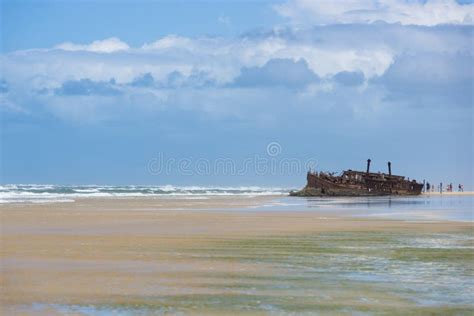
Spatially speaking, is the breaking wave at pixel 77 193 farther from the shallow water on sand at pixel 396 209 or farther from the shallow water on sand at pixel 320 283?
the shallow water on sand at pixel 320 283

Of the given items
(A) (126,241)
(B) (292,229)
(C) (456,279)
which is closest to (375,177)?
(B) (292,229)

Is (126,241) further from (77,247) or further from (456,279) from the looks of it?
(456,279)

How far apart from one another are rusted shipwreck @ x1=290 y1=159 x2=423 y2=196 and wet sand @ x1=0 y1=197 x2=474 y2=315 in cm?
4499

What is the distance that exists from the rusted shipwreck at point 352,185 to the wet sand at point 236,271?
44994 millimetres

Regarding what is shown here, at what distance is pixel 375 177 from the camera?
225ft

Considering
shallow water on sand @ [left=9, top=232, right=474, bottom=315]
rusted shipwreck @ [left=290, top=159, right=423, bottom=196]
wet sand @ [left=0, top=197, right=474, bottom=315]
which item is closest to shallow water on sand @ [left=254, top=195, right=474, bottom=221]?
wet sand @ [left=0, top=197, right=474, bottom=315]

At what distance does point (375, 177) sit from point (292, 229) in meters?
48.0

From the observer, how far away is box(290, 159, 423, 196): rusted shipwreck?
217 ft

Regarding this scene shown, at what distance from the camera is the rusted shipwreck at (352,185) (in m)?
66.1

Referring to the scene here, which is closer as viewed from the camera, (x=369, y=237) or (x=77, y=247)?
(x=77, y=247)

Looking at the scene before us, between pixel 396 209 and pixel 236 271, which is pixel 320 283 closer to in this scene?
pixel 236 271

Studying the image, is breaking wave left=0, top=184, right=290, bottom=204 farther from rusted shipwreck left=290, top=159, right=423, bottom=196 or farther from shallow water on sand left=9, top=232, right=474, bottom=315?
shallow water on sand left=9, top=232, right=474, bottom=315

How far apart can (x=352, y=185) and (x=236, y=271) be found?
55160mm

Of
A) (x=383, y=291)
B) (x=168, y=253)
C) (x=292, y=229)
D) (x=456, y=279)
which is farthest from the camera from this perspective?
(x=292, y=229)
